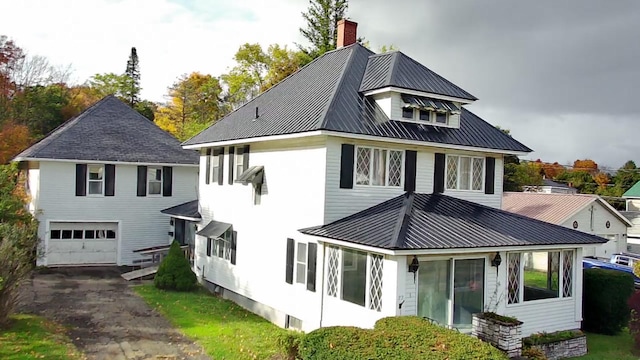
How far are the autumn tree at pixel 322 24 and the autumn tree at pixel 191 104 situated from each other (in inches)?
499

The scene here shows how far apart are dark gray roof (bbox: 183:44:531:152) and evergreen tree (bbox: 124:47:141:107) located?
43.5 meters

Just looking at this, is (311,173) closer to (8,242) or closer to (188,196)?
(8,242)

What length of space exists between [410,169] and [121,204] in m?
15.9

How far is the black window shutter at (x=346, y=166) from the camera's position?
14.6 m

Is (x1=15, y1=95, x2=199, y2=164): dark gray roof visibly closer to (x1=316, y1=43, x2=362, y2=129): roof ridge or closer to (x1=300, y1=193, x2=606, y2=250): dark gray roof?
(x1=316, y1=43, x2=362, y2=129): roof ridge

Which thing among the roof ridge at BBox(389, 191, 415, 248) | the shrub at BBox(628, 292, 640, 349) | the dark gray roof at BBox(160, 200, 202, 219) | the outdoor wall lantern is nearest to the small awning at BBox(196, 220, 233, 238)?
the dark gray roof at BBox(160, 200, 202, 219)

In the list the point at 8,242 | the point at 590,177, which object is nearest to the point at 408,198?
the point at 8,242

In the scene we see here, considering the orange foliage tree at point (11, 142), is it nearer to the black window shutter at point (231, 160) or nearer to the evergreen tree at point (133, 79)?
the black window shutter at point (231, 160)

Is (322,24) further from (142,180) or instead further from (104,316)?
(104,316)

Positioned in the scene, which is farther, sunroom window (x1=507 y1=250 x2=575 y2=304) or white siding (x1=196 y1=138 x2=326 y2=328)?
white siding (x1=196 y1=138 x2=326 y2=328)

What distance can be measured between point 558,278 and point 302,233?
775 cm

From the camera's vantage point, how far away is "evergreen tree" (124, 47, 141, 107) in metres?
60.5

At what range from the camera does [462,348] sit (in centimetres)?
996

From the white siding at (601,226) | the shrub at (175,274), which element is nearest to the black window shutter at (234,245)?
the shrub at (175,274)
